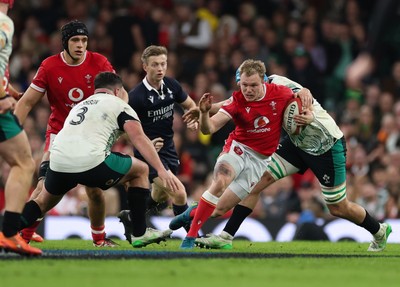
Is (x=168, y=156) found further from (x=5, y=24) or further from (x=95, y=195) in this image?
(x=5, y=24)

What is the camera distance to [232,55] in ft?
70.3

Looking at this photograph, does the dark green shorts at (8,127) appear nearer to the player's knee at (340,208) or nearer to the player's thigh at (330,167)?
the player's thigh at (330,167)

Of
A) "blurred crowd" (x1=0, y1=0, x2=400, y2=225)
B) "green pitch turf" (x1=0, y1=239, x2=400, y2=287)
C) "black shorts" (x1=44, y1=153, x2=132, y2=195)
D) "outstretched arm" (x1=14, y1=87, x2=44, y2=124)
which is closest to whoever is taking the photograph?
"green pitch turf" (x1=0, y1=239, x2=400, y2=287)

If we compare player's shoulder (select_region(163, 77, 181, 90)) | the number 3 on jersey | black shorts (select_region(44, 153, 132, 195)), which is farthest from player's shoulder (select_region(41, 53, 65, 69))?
black shorts (select_region(44, 153, 132, 195))

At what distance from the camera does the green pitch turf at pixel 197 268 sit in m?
8.69

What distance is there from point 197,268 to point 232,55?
39.7ft

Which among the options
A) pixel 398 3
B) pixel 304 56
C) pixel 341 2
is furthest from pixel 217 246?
pixel 341 2

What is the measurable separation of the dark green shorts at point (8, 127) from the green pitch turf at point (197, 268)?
1145 millimetres

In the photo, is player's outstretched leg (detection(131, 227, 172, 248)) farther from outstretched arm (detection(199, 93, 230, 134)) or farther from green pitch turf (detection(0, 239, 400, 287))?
outstretched arm (detection(199, 93, 230, 134))

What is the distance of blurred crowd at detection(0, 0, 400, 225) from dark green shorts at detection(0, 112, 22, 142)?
789 cm

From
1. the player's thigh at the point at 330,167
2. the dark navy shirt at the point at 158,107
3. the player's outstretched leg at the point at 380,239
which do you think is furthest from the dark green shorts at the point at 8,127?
the player's outstretched leg at the point at 380,239

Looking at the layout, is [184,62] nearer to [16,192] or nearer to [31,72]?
[31,72]

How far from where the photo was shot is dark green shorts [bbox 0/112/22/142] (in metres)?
10.1

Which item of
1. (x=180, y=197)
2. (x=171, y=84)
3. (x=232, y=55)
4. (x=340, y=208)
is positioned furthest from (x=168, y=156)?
(x=232, y=55)
